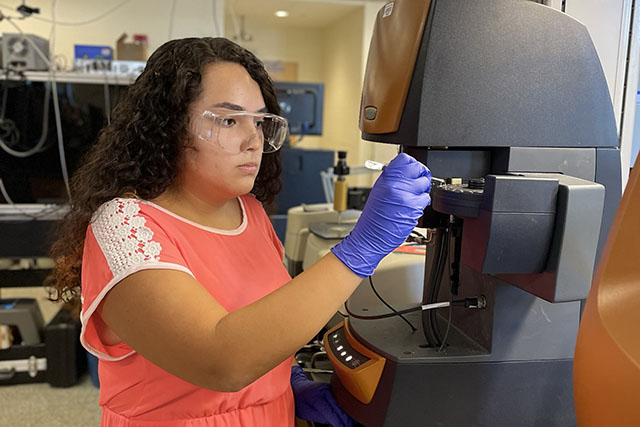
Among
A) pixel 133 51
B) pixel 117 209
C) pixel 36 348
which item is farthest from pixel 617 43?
pixel 133 51

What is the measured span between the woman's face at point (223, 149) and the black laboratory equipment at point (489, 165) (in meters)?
0.23

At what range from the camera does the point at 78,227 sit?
106 centimetres

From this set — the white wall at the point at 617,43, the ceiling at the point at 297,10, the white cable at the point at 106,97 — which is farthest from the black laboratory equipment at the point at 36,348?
the ceiling at the point at 297,10

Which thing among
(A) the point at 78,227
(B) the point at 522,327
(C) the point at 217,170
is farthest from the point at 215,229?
(B) the point at 522,327

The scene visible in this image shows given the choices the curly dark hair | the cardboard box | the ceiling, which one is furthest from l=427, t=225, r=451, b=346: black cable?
the ceiling

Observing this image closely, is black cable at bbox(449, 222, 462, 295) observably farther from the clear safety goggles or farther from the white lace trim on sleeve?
the white lace trim on sleeve

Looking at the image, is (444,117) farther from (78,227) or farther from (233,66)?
(78,227)

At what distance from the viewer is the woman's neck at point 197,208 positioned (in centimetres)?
102

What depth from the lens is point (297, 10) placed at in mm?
6875

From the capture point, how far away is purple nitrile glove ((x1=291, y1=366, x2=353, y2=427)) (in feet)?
3.36

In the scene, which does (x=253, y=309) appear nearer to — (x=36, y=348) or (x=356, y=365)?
(x=356, y=365)

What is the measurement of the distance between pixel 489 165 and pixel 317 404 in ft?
1.86

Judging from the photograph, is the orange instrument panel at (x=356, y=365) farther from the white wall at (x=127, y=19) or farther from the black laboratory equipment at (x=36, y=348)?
the white wall at (x=127, y=19)

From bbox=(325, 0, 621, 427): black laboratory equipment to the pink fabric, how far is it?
0.19m
